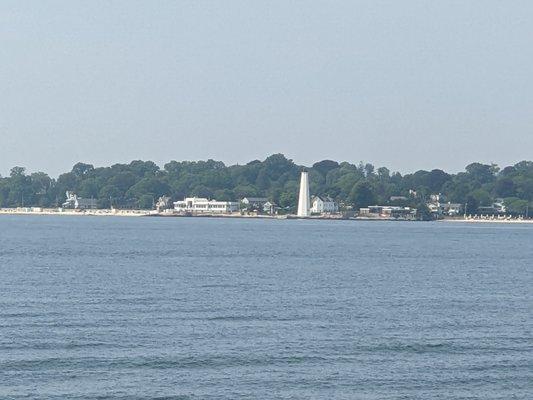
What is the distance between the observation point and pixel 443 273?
267ft

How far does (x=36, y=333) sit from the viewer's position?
145 feet

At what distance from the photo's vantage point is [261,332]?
152ft

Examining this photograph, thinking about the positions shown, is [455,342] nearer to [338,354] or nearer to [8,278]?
[338,354]

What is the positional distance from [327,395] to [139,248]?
78772 millimetres

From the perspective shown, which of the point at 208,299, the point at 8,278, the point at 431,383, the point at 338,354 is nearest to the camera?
the point at 431,383

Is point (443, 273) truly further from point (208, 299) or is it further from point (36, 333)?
point (36, 333)

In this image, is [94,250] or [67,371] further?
[94,250]

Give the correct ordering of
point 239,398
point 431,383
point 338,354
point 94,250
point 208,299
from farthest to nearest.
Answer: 1. point 94,250
2. point 208,299
3. point 338,354
4. point 431,383
5. point 239,398

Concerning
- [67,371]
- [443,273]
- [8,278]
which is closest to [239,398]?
[67,371]

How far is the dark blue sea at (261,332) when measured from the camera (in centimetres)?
3638

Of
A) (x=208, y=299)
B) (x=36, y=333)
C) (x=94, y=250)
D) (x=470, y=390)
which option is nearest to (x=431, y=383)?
(x=470, y=390)

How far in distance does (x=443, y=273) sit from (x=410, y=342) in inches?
1477

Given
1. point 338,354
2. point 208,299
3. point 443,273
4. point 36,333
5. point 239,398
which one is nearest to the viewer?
point 239,398

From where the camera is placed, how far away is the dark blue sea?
119ft
